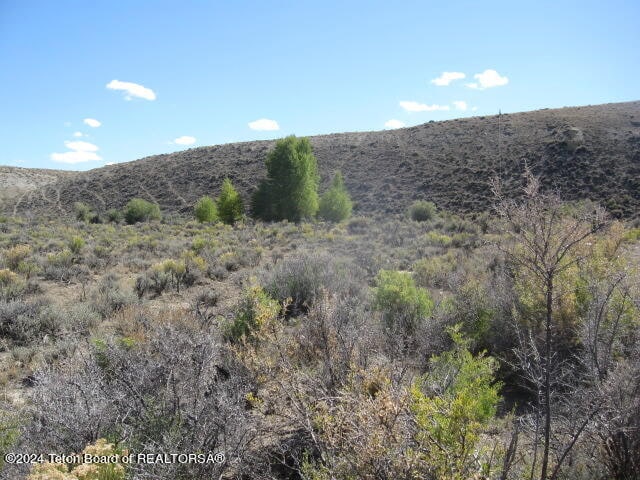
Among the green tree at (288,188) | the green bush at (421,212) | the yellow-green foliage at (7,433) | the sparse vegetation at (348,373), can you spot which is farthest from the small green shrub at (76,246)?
the green bush at (421,212)

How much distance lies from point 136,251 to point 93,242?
2.85m

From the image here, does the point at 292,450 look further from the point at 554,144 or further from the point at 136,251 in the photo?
the point at 554,144

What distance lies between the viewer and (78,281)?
1009cm

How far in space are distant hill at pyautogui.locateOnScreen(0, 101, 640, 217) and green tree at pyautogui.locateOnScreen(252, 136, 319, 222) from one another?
6279 mm

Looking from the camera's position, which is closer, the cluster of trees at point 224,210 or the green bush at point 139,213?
the cluster of trees at point 224,210

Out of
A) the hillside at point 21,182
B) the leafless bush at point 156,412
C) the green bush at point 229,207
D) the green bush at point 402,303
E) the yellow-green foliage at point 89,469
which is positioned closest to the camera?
the yellow-green foliage at point 89,469

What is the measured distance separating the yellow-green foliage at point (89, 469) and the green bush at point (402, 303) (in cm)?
436

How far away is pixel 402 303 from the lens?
22.1ft

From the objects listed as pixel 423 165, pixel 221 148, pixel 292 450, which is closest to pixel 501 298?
pixel 292 450

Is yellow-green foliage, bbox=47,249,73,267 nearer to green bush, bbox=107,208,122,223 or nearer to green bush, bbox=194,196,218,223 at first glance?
green bush, bbox=194,196,218,223

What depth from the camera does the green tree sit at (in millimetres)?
29594

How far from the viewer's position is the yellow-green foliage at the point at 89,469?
239 centimetres

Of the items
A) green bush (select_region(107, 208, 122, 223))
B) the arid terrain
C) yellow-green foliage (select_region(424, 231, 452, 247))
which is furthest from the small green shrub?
green bush (select_region(107, 208, 122, 223))

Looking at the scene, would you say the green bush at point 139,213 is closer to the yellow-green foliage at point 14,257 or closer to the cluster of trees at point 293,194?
the cluster of trees at point 293,194
